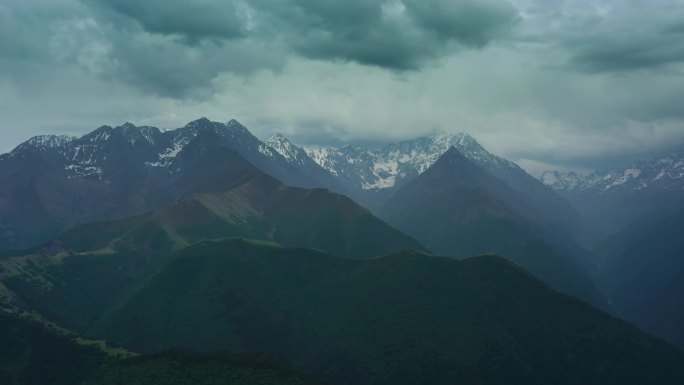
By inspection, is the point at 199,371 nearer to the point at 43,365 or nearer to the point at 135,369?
the point at 135,369

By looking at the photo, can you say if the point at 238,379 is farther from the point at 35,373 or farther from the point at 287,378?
the point at 35,373

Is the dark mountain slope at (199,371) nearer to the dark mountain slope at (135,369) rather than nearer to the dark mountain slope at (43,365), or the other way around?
the dark mountain slope at (135,369)

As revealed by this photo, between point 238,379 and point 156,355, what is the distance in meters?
32.1

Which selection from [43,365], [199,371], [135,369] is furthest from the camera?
[43,365]

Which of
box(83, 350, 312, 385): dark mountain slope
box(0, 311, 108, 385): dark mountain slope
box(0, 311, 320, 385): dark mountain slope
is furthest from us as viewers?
box(0, 311, 108, 385): dark mountain slope

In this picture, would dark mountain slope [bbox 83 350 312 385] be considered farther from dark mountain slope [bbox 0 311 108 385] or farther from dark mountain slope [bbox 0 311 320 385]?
dark mountain slope [bbox 0 311 108 385]

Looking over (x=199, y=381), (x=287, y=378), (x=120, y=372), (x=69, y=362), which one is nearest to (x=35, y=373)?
(x=69, y=362)

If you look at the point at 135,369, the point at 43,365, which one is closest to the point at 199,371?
the point at 135,369

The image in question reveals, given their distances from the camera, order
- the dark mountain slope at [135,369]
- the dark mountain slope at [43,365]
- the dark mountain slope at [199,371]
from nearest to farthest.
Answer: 1. the dark mountain slope at [199,371]
2. the dark mountain slope at [135,369]
3. the dark mountain slope at [43,365]

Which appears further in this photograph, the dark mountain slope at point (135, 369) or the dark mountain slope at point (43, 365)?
the dark mountain slope at point (43, 365)

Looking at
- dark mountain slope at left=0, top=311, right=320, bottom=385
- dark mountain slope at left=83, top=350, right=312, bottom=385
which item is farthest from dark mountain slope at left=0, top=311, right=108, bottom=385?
dark mountain slope at left=83, top=350, right=312, bottom=385

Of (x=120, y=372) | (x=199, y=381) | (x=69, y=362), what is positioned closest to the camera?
(x=199, y=381)

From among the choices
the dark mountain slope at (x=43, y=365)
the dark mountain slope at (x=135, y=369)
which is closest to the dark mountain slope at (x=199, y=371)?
the dark mountain slope at (x=135, y=369)

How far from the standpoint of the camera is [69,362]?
196000mm
